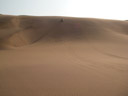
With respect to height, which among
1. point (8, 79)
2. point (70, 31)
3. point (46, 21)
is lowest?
point (8, 79)

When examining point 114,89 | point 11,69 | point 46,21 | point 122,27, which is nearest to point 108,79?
point 114,89

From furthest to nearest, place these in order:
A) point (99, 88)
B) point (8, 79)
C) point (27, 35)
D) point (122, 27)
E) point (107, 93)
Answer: point (122, 27) < point (27, 35) < point (8, 79) < point (99, 88) < point (107, 93)

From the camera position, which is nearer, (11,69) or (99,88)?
(99,88)

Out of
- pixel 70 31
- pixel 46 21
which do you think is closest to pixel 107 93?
pixel 70 31

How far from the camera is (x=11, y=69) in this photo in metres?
5.24

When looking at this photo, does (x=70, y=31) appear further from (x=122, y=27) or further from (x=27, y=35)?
(x=122, y=27)

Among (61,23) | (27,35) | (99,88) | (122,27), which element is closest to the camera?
(99,88)

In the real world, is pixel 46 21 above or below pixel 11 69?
above

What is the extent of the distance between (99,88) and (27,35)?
39.1 feet

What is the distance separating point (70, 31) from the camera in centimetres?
1529

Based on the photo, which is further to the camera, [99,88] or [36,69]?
[36,69]

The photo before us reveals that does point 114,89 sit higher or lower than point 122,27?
lower

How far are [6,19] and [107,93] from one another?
1809cm

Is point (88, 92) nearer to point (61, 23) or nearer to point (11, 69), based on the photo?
point (11, 69)
